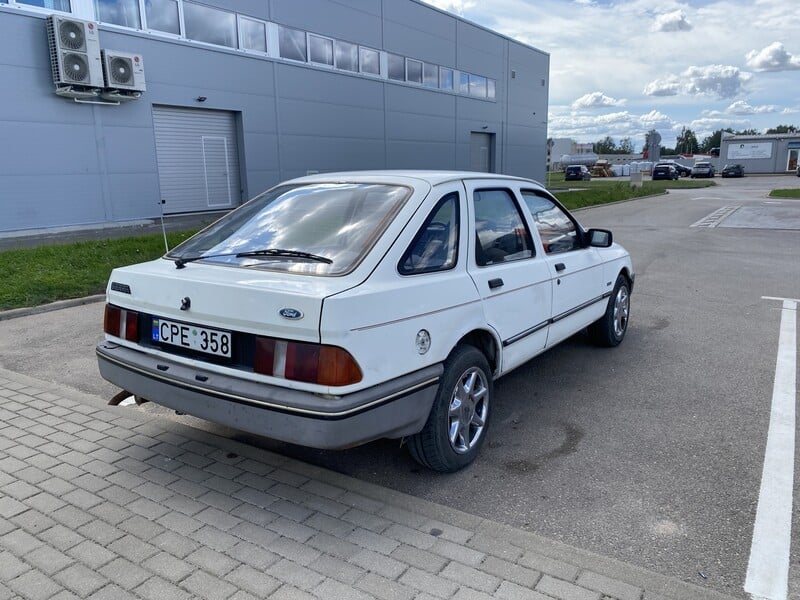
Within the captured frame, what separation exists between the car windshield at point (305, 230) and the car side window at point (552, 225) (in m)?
1.43

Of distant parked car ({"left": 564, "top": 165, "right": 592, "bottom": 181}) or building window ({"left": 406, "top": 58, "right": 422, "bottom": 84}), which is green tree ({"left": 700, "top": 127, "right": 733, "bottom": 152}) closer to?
distant parked car ({"left": 564, "top": 165, "right": 592, "bottom": 181})

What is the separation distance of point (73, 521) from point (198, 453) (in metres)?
0.88

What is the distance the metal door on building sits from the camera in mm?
30939

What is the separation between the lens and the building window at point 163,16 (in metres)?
15.8

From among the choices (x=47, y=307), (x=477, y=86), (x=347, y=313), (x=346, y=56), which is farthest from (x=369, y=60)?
(x=347, y=313)

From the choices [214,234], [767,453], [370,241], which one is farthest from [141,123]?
[767,453]

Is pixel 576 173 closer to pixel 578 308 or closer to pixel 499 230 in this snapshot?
pixel 578 308

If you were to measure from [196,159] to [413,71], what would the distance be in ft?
37.3

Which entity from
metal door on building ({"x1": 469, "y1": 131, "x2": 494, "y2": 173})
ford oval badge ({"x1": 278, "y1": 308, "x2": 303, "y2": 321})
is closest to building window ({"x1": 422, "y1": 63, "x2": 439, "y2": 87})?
metal door on building ({"x1": 469, "y1": 131, "x2": 494, "y2": 173})

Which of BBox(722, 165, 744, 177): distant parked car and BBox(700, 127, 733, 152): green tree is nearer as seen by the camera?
BBox(722, 165, 744, 177): distant parked car

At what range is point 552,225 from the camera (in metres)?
4.94

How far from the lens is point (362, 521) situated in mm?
3096

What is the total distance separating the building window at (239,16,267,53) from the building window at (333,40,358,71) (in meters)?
3.26

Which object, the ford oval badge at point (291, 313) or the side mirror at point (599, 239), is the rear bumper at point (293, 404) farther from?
the side mirror at point (599, 239)
